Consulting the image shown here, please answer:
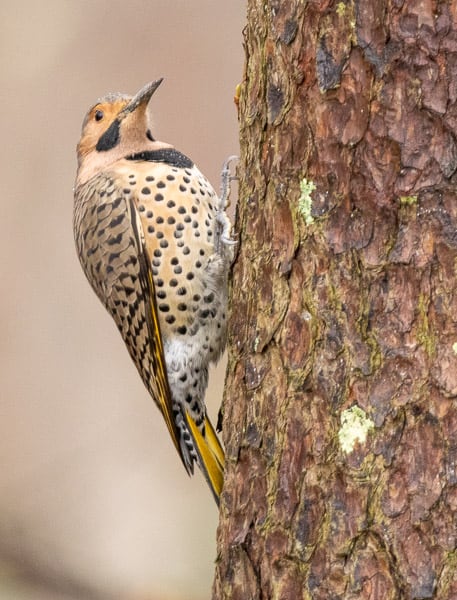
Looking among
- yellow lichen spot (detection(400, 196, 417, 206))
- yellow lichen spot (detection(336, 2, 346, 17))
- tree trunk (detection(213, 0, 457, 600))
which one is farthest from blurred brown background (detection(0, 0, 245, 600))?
yellow lichen spot (detection(400, 196, 417, 206))

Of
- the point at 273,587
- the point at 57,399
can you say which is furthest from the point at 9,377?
the point at 273,587

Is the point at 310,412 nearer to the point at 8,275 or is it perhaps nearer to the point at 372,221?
the point at 372,221

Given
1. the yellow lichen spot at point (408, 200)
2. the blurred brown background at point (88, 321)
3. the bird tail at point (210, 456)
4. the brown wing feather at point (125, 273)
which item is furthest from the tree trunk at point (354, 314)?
the blurred brown background at point (88, 321)

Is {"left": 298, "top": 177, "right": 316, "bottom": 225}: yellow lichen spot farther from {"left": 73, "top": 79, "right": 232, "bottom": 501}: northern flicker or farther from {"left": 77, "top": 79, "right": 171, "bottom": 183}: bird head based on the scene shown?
{"left": 77, "top": 79, "right": 171, "bottom": 183}: bird head

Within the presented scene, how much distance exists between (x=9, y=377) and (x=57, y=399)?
A: 0.32m

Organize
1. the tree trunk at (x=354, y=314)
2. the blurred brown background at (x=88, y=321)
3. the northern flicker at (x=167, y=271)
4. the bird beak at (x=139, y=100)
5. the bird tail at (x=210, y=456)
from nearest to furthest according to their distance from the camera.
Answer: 1. the tree trunk at (x=354, y=314)
2. the bird tail at (x=210, y=456)
3. the northern flicker at (x=167, y=271)
4. the bird beak at (x=139, y=100)
5. the blurred brown background at (x=88, y=321)

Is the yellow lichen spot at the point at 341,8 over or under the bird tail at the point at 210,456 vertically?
over

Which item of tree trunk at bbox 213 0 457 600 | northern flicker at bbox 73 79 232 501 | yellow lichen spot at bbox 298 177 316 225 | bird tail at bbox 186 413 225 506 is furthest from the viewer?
northern flicker at bbox 73 79 232 501

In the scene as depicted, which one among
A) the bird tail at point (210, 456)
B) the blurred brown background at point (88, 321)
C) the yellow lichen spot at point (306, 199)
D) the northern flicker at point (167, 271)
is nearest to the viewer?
the yellow lichen spot at point (306, 199)

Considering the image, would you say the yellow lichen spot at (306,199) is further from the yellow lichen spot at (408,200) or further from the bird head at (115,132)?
the bird head at (115,132)

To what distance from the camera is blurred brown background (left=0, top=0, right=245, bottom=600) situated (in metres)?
5.27

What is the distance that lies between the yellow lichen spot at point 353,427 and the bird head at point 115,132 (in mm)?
1901

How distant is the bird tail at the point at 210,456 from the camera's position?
3.29 meters

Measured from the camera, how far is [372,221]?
2176 millimetres
